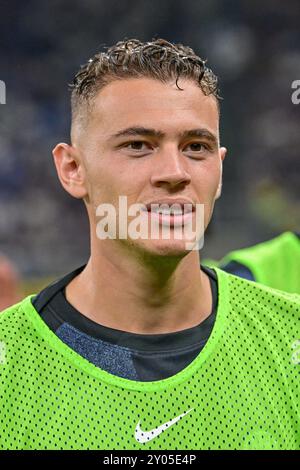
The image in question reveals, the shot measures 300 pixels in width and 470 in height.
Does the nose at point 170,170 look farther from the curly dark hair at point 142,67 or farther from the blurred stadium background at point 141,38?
the blurred stadium background at point 141,38

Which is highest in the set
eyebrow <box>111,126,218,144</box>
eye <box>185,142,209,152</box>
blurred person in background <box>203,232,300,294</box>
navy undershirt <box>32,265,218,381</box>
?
eyebrow <box>111,126,218,144</box>

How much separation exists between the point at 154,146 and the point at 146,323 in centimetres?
49

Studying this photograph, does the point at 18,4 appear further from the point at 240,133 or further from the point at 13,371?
the point at 13,371

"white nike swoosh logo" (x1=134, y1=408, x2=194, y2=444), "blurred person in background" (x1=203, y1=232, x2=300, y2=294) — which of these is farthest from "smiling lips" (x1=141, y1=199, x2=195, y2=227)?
"blurred person in background" (x1=203, y1=232, x2=300, y2=294)

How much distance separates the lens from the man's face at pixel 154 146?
2131 millimetres

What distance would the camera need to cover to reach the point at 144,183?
2.14 meters

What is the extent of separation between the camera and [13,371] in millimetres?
2225

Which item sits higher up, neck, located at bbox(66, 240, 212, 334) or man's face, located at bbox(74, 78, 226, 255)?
man's face, located at bbox(74, 78, 226, 255)

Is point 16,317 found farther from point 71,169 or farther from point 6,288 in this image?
point 6,288

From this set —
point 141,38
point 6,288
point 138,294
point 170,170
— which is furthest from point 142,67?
point 141,38

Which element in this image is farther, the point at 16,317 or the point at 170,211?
the point at 16,317

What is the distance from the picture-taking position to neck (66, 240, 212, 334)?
229cm

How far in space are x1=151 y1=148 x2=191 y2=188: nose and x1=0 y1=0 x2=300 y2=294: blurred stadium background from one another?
225 inches

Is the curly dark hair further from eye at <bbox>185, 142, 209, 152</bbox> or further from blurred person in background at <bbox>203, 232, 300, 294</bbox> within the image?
blurred person in background at <bbox>203, 232, 300, 294</bbox>
